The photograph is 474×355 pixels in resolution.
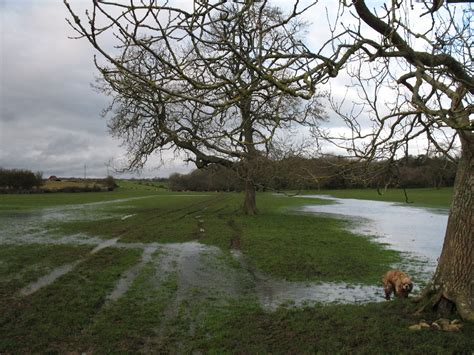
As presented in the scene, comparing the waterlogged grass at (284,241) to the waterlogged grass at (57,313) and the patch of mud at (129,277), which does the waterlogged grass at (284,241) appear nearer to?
the patch of mud at (129,277)

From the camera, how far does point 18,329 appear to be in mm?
6848

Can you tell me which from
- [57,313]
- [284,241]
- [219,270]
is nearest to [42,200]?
[284,241]

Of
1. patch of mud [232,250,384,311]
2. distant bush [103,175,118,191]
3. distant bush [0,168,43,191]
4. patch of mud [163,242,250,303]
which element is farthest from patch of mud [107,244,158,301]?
distant bush [103,175,118,191]

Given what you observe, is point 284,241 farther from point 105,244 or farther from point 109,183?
point 109,183

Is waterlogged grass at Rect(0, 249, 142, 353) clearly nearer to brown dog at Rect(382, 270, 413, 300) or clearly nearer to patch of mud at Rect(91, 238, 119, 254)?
patch of mud at Rect(91, 238, 119, 254)

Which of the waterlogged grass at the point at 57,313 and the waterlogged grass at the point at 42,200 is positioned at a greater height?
the waterlogged grass at the point at 42,200

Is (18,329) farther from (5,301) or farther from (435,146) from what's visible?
(435,146)

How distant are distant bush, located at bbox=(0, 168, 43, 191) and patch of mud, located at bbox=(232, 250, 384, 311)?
228 feet

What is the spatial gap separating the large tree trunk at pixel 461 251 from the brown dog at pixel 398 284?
109 centimetres

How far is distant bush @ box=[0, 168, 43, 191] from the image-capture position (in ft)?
234

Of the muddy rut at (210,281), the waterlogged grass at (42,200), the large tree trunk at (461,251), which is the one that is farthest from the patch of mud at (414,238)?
the waterlogged grass at (42,200)

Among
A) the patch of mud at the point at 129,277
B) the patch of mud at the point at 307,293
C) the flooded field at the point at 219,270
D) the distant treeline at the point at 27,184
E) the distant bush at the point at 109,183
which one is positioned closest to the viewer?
the patch of mud at the point at 307,293

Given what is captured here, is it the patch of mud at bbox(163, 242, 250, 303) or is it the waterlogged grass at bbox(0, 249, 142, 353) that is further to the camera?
the patch of mud at bbox(163, 242, 250, 303)

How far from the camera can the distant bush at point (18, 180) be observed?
234 ft
